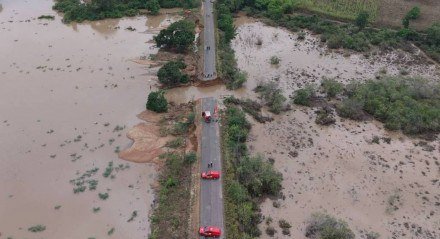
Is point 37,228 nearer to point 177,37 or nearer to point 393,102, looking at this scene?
point 177,37

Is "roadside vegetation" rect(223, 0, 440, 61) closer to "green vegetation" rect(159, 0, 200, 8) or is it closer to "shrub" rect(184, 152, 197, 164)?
"green vegetation" rect(159, 0, 200, 8)

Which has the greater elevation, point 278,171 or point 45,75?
point 45,75

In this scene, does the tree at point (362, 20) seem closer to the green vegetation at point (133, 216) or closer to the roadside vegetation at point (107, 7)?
the roadside vegetation at point (107, 7)

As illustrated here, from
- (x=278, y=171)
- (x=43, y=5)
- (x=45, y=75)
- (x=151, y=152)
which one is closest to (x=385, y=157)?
(x=278, y=171)

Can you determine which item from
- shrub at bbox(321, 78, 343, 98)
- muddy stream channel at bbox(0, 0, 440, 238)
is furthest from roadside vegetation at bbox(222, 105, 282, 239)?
shrub at bbox(321, 78, 343, 98)

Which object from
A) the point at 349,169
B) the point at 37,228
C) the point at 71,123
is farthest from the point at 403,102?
the point at 37,228

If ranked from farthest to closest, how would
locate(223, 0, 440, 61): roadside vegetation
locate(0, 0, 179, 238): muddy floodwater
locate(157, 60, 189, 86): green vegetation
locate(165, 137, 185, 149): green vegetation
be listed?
locate(223, 0, 440, 61): roadside vegetation → locate(157, 60, 189, 86): green vegetation → locate(165, 137, 185, 149): green vegetation → locate(0, 0, 179, 238): muddy floodwater

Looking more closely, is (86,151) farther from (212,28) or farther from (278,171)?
(212,28)
